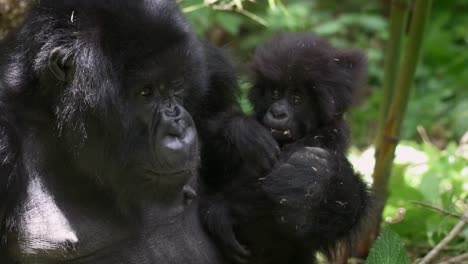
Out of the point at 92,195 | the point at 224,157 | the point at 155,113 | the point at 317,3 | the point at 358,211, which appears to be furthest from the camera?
the point at 317,3

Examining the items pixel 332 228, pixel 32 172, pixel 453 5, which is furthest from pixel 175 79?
pixel 453 5

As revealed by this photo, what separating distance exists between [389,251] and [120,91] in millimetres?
1246

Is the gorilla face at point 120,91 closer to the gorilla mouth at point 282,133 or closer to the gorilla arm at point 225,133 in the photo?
the gorilla arm at point 225,133

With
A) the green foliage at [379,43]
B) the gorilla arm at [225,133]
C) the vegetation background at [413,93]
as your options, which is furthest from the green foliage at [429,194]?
the green foliage at [379,43]

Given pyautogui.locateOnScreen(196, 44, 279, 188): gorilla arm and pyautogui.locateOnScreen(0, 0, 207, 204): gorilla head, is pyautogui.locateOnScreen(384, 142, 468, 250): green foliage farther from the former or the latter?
pyautogui.locateOnScreen(0, 0, 207, 204): gorilla head

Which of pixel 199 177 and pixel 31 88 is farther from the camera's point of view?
pixel 199 177

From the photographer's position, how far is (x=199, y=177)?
3.39 m

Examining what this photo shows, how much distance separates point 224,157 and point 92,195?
2.37ft

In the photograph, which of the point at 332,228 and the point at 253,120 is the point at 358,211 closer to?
the point at 332,228

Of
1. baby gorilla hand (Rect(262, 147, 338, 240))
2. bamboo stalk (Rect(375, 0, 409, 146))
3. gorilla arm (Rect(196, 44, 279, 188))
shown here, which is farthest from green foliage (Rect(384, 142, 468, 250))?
gorilla arm (Rect(196, 44, 279, 188))

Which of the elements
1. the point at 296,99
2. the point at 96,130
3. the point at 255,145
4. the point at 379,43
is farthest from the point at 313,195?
the point at 379,43

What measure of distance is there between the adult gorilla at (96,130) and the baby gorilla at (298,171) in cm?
35

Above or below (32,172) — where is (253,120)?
above

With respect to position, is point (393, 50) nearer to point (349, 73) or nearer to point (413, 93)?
point (349, 73)
